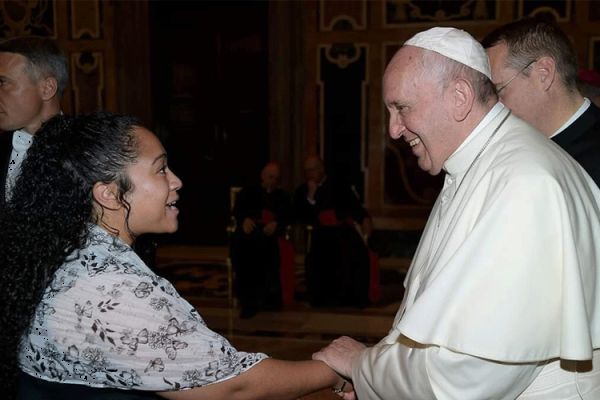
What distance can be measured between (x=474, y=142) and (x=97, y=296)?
1.11 meters

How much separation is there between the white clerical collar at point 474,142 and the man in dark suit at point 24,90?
2.10m

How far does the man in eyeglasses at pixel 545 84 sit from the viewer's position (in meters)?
2.61

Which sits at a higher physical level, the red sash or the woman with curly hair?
the woman with curly hair

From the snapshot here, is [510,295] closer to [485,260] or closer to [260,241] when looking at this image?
[485,260]

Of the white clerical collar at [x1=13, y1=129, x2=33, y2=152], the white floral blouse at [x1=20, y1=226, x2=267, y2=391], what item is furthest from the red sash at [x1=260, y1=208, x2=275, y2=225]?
the white floral blouse at [x1=20, y1=226, x2=267, y2=391]

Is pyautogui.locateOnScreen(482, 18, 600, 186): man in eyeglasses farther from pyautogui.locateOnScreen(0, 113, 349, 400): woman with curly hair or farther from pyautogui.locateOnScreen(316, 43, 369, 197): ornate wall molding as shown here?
pyautogui.locateOnScreen(316, 43, 369, 197): ornate wall molding

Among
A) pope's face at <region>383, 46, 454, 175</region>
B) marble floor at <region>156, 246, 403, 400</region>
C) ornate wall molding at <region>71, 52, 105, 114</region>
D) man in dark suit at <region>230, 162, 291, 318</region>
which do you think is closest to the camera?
pope's face at <region>383, 46, 454, 175</region>

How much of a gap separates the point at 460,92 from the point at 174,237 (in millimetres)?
8804

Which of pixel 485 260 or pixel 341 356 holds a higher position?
pixel 485 260

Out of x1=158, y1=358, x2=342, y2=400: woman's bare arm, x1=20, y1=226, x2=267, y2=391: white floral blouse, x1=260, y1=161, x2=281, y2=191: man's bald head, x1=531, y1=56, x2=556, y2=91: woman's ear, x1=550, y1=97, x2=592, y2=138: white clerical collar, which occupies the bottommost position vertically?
x1=260, y1=161, x2=281, y2=191: man's bald head

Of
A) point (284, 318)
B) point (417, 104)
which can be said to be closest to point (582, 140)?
point (417, 104)

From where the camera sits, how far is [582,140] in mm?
2656

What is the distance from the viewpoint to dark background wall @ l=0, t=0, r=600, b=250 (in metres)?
9.05

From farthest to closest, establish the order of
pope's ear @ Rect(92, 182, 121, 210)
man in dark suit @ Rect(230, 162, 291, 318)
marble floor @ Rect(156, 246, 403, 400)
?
man in dark suit @ Rect(230, 162, 291, 318) → marble floor @ Rect(156, 246, 403, 400) → pope's ear @ Rect(92, 182, 121, 210)
